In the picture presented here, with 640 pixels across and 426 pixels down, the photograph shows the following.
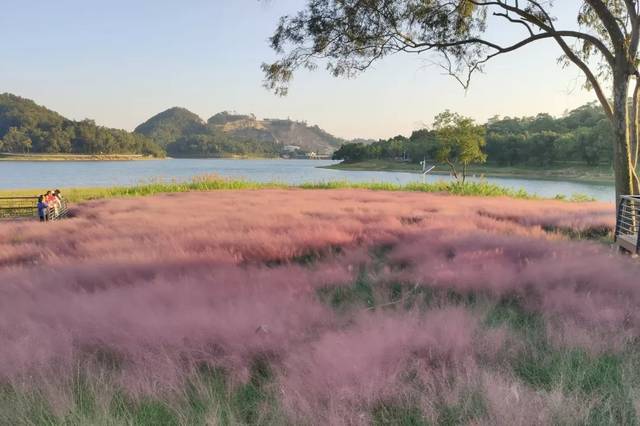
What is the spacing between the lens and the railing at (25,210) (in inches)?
544

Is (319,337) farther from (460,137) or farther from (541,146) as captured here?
(541,146)

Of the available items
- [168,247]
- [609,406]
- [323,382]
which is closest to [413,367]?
[323,382]

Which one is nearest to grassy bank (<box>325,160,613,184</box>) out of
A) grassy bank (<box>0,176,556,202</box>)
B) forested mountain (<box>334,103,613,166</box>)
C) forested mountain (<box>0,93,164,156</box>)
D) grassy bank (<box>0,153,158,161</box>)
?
forested mountain (<box>334,103,613,166</box>)

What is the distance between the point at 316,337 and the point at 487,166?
314 feet

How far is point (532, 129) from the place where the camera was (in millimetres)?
120750

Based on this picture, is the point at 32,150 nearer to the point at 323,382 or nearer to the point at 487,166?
the point at 487,166

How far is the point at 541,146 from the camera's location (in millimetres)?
85750

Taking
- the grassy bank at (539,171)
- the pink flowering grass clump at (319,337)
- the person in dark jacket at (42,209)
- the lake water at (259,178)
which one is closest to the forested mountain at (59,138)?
the lake water at (259,178)

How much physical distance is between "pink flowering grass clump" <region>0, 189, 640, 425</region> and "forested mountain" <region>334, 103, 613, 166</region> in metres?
47.4

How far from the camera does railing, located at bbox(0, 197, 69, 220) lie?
13828 mm

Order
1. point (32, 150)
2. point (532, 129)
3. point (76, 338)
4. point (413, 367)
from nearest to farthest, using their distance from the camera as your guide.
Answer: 1. point (413, 367)
2. point (76, 338)
3. point (532, 129)
4. point (32, 150)

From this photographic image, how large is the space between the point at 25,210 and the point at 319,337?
774 inches

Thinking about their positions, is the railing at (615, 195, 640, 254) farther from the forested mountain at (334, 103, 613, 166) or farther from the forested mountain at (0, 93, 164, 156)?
the forested mountain at (0, 93, 164, 156)

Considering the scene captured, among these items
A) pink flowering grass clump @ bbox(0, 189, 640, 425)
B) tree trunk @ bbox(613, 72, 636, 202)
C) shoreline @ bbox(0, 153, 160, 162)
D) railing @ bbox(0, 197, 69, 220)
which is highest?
shoreline @ bbox(0, 153, 160, 162)
